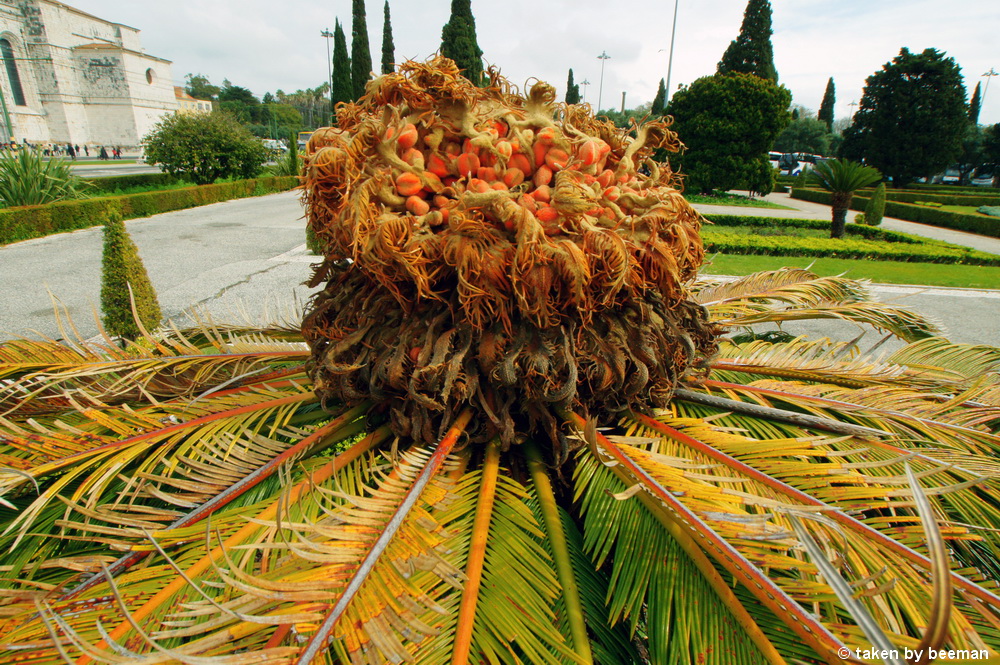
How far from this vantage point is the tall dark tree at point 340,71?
3353 centimetres

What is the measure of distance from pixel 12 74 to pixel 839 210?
5824cm

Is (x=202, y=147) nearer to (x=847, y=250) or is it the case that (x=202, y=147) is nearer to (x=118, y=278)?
(x=118, y=278)

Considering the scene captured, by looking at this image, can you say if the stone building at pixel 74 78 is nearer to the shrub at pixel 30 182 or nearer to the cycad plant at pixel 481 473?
the shrub at pixel 30 182

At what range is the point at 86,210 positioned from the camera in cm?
1505

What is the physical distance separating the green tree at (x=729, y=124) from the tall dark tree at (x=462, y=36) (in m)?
9.92

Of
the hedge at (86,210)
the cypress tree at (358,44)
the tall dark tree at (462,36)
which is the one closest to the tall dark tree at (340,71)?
the cypress tree at (358,44)

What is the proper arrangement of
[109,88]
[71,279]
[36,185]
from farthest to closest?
1. [109,88]
2. [36,185]
3. [71,279]

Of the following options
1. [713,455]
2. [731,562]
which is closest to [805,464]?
[713,455]

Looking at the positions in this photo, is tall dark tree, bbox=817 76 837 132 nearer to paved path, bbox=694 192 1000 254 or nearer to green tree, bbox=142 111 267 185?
paved path, bbox=694 192 1000 254

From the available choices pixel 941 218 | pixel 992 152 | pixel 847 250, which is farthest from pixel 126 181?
pixel 992 152

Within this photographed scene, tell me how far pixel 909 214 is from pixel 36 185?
3209 centimetres

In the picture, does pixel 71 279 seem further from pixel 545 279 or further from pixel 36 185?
pixel 545 279

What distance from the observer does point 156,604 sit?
1211 mm

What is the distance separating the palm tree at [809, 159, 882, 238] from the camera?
14.9 metres
